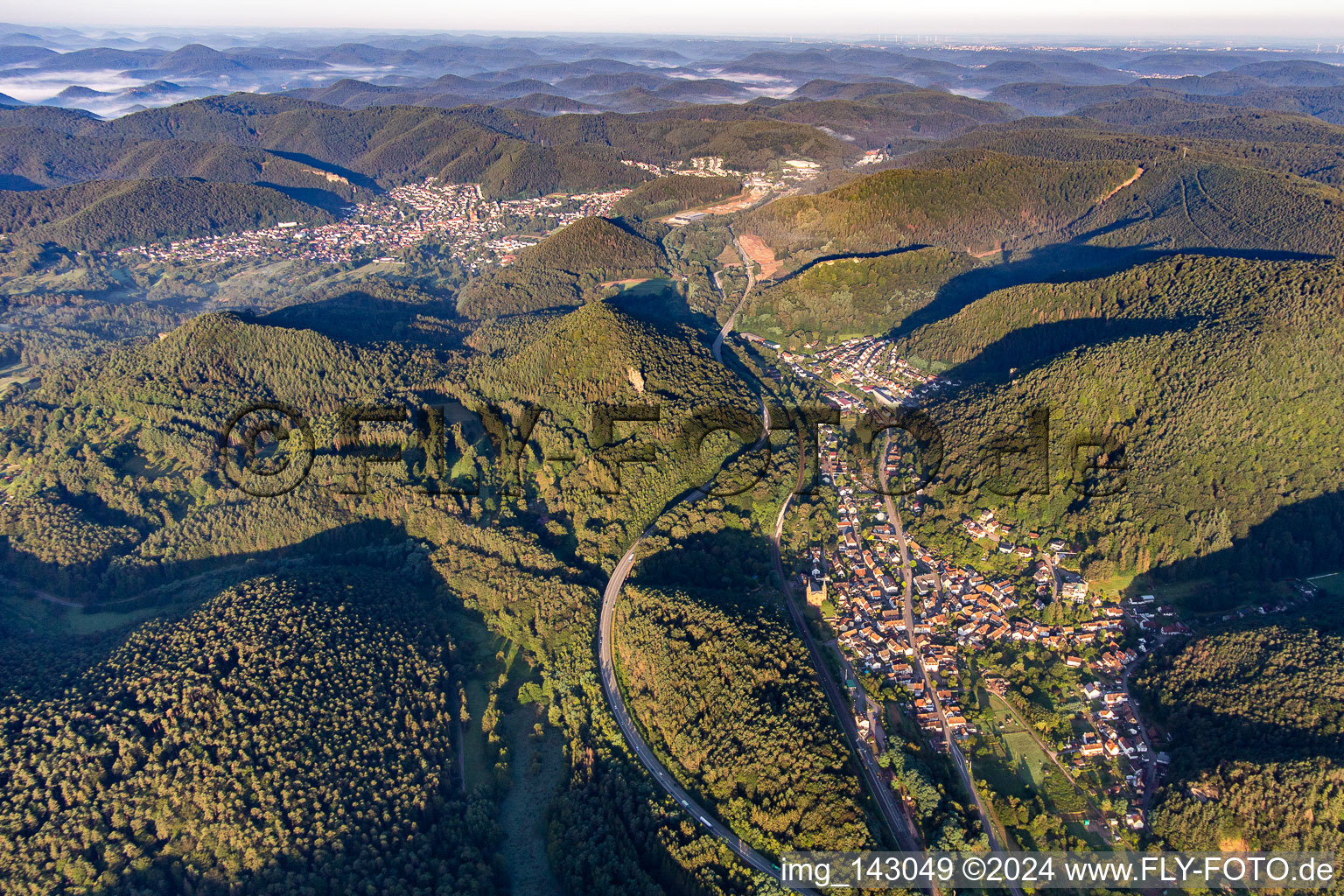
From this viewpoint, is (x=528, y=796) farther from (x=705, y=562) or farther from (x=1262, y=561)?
(x=1262, y=561)

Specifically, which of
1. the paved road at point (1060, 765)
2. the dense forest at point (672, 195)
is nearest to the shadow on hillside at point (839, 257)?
the dense forest at point (672, 195)

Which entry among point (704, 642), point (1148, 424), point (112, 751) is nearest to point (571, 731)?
point (704, 642)

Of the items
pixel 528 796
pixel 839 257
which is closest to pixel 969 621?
pixel 528 796

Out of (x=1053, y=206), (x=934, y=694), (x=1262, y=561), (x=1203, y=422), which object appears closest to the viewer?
(x=934, y=694)

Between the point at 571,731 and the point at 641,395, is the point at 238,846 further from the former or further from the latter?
the point at 641,395

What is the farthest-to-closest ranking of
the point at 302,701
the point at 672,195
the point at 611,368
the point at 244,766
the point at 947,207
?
the point at 672,195 < the point at 947,207 < the point at 611,368 < the point at 302,701 < the point at 244,766

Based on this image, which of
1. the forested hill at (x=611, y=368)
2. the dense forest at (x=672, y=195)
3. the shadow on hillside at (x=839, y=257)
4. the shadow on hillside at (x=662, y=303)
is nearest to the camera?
the forested hill at (x=611, y=368)

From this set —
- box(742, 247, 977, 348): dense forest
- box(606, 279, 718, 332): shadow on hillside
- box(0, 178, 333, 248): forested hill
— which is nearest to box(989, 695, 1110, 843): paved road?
box(742, 247, 977, 348): dense forest

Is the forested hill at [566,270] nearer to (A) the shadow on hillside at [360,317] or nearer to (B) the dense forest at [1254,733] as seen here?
(A) the shadow on hillside at [360,317]
